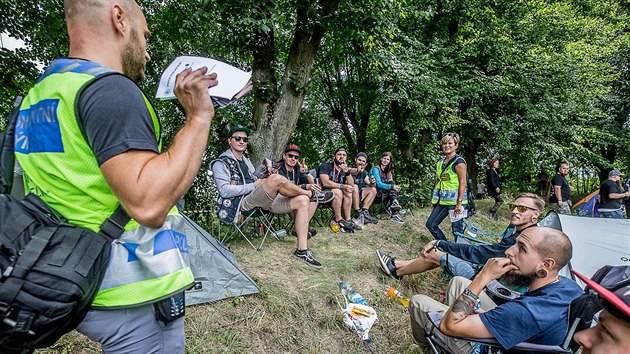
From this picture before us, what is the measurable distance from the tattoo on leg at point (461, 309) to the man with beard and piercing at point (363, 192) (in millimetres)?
4697

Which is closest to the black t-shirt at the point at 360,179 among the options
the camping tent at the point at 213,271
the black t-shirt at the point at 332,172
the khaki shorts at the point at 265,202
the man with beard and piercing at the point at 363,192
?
the man with beard and piercing at the point at 363,192

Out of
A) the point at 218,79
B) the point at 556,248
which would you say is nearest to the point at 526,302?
the point at 556,248

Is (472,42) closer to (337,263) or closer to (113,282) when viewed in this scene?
(337,263)

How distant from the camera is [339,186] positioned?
255 inches

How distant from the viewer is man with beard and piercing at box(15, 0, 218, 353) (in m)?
0.91

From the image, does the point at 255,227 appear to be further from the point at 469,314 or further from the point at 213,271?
the point at 469,314

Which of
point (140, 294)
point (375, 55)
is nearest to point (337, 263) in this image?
point (140, 294)

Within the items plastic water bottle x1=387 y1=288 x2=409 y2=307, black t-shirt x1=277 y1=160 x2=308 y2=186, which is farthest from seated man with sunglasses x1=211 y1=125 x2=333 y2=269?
plastic water bottle x1=387 y1=288 x2=409 y2=307

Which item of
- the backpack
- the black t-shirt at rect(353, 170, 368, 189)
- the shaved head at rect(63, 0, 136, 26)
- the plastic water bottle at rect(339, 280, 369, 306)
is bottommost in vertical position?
the plastic water bottle at rect(339, 280, 369, 306)

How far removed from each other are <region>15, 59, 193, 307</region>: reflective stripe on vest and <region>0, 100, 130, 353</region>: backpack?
3cm

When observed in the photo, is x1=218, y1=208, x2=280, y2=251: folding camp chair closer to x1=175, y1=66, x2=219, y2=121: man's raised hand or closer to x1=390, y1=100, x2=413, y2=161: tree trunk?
x1=175, y1=66, x2=219, y2=121: man's raised hand

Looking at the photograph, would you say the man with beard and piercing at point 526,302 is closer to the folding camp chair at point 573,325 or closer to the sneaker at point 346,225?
the folding camp chair at point 573,325

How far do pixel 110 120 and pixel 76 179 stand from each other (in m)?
0.20

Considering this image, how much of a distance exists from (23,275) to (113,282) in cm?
21
